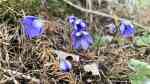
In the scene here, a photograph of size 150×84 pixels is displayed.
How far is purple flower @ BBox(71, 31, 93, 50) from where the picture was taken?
2119 mm

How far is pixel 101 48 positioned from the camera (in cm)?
216

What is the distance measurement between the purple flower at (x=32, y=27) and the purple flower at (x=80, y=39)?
18cm

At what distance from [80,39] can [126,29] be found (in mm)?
317

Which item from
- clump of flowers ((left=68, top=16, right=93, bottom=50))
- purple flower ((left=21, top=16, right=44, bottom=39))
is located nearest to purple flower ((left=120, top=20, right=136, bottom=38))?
clump of flowers ((left=68, top=16, right=93, bottom=50))

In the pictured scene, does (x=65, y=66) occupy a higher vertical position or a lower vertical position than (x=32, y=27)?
lower

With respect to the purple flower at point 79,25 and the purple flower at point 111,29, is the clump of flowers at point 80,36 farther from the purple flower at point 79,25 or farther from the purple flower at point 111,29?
the purple flower at point 111,29

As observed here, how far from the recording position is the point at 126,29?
2297 mm

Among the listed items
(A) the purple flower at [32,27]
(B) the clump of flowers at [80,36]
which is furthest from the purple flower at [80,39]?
(A) the purple flower at [32,27]

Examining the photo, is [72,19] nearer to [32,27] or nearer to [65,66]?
A: [32,27]

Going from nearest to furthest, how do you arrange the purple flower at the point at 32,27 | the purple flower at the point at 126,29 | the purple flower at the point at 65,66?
the purple flower at the point at 65,66 → the purple flower at the point at 32,27 → the purple flower at the point at 126,29

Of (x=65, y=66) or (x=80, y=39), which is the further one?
(x=80, y=39)

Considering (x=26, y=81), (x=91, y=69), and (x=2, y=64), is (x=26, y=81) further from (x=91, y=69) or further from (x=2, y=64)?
(x=91, y=69)

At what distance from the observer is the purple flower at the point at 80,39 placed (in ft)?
6.95

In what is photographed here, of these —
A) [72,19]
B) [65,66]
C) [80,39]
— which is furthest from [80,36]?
[65,66]
